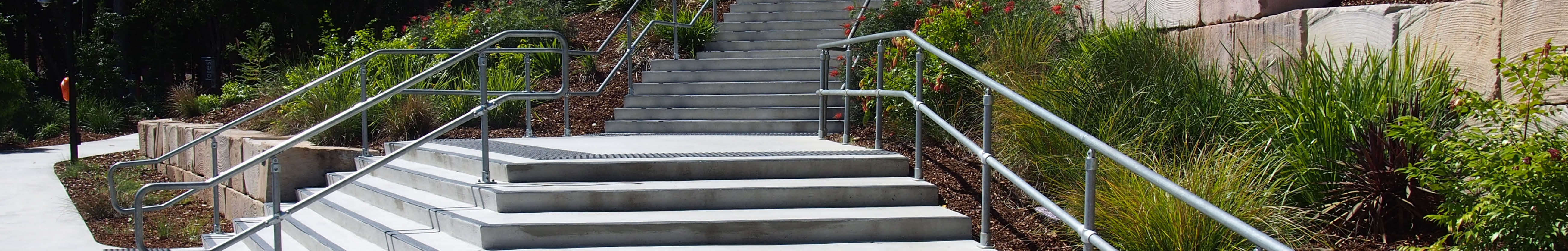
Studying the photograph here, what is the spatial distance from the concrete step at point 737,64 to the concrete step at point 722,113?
2.74ft

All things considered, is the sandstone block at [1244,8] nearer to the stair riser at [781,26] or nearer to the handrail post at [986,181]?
the handrail post at [986,181]

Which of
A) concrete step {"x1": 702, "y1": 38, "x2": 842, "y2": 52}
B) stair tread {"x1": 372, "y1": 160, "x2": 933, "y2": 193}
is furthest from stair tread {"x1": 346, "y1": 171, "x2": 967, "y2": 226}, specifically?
concrete step {"x1": 702, "y1": 38, "x2": 842, "y2": 52}

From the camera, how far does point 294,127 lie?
28.5ft

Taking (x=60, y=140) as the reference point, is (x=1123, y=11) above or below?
above

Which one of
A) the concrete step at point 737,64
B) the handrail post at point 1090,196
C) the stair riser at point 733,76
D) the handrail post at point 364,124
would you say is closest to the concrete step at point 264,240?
the handrail post at point 364,124

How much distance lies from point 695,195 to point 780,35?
16.9 ft

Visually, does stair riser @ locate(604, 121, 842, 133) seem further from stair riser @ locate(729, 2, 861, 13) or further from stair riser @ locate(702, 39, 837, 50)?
stair riser @ locate(729, 2, 861, 13)

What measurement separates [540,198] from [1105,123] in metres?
2.63

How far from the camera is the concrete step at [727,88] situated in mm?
8602

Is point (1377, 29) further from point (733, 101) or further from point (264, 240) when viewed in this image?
point (264, 240)

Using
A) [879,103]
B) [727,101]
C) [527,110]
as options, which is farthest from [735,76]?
[879,103]

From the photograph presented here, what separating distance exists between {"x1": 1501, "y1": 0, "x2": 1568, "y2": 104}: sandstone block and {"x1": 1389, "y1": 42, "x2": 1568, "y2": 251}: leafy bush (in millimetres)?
497

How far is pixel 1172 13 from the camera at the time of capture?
698 centimetres

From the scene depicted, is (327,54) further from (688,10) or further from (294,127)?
(688,10)
